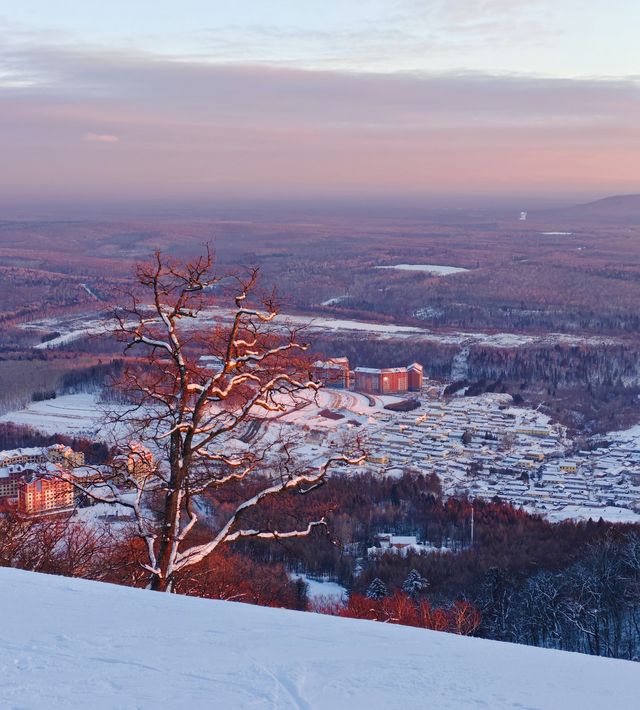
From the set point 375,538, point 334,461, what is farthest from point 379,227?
point 334,461

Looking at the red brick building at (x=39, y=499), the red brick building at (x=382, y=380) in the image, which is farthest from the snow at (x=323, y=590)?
the red brick building at (x=382, y=380)

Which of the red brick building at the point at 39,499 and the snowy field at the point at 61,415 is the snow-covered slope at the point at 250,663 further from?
the snowy field at the point at 61,415

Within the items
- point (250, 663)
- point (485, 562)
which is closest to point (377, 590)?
point (485, 562)

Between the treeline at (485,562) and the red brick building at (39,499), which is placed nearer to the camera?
the red brick building at (39,499)

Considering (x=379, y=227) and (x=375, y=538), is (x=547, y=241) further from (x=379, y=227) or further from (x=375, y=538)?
(x=375, y=538)

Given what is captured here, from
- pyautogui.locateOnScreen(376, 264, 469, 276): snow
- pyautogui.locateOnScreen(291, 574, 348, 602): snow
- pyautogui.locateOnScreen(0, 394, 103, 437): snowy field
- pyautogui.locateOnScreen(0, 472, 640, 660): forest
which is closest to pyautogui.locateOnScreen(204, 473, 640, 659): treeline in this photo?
pyautogui.locateOnScreen(0, 472, 640, 660): forest

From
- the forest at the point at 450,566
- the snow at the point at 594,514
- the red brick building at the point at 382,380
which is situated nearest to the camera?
the forest at the point at 450,566

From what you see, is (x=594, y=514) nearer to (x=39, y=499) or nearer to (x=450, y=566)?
(x=450, y=566)
